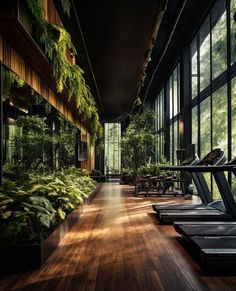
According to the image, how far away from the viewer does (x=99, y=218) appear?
568 cm

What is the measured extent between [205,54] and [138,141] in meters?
4.75

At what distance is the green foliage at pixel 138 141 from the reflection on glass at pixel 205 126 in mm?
3850

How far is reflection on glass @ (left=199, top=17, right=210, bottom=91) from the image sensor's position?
839 cm

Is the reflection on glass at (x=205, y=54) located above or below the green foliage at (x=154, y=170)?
above

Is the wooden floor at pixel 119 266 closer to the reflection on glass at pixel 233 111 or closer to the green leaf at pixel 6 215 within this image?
the green leaf at pixel 6 215

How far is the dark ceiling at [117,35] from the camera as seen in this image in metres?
6.47

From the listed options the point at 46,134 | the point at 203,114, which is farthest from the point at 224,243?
the point at 203,114

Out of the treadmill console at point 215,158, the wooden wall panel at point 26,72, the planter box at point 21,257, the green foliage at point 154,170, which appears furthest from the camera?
the green foliage at point 154,170

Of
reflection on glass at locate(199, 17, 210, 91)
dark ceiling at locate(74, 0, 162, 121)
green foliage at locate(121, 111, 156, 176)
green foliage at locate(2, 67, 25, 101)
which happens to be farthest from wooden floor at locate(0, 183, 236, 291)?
Answer: green foliage at locate(121, 111, 156, 176)

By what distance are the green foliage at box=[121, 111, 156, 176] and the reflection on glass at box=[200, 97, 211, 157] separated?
385 centimetres

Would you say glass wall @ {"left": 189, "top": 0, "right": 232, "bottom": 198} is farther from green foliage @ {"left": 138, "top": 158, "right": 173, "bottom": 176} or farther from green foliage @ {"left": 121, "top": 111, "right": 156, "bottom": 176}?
green foliage @ {"left": 121, "top": 111, "right": 156, "bottom": 176}

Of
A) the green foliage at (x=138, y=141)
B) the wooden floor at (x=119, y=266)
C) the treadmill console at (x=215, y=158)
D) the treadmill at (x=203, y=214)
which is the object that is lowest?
the wooden floor at (x=119, y=266)

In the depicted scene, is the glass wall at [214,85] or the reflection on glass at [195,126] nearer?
the glass wall at [214,85]

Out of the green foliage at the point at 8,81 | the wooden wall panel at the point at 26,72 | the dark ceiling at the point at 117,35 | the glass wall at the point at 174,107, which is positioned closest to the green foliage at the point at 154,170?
the glass wall at the point at 174,107
